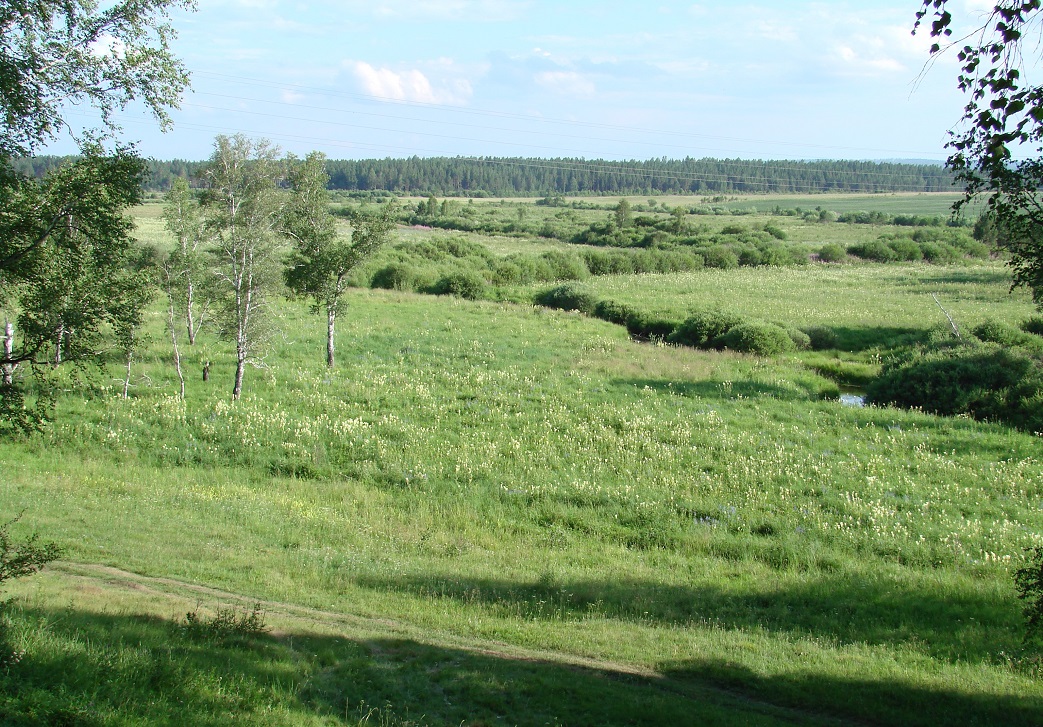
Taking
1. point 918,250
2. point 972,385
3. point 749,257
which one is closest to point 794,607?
point 972,385

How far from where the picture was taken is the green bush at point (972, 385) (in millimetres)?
28062

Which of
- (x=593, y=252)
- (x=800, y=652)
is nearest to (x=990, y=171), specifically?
(x=800, y=652)

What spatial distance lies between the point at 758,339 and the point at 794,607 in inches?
1170

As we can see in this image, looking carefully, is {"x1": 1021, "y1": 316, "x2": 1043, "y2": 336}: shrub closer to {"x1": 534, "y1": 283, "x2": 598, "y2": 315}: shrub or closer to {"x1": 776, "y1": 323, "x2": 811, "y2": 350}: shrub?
{"x1": 776, "y1": 323, "x2": 811, "y2": 350}: shrub

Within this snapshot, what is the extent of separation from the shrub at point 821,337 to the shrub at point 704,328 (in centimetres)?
432

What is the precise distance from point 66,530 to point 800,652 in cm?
1306

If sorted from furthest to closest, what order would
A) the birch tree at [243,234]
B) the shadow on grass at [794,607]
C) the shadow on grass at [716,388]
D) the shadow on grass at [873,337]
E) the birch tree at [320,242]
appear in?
the shadow on grass at [873,337], the birch tree at [320,242], the shadow on grass at [716,388], the birch tree at [243,234], the shadow on grass at [794,607]

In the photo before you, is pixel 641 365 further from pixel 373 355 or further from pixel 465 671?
pixel 465 671

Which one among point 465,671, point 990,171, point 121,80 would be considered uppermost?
point 121,80

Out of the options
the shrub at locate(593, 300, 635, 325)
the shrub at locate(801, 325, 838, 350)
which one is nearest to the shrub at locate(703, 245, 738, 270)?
the shrub at locate(593, 300, 635, 325)

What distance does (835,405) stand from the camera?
93.4 feet

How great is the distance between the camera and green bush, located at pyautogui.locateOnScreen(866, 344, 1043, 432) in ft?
92.1

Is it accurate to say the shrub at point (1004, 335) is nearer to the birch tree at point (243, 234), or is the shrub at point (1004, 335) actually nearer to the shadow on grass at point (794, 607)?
the shadow on grass at point (794, 607)

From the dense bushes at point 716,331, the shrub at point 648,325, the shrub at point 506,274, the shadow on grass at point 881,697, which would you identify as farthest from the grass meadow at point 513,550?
the shrub at point 506,274
